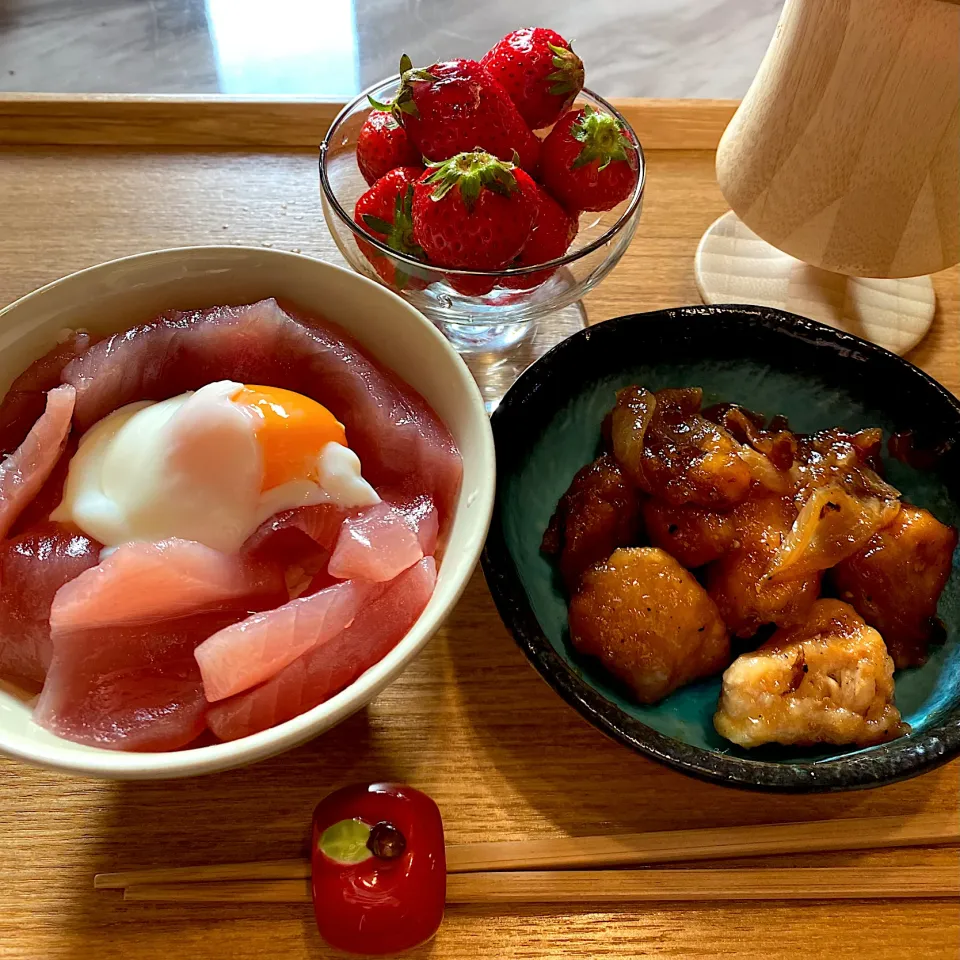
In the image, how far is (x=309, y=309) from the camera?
100 centimetres

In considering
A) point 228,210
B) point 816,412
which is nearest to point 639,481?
point 816,412

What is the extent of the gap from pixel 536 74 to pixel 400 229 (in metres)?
0.30

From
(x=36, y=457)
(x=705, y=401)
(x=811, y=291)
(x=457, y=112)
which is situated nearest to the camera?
(x=36, y=457)

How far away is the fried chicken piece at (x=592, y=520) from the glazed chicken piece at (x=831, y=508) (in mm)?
186

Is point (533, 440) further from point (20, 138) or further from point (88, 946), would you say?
point (20, 138)

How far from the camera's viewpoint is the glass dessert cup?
42.7 inches

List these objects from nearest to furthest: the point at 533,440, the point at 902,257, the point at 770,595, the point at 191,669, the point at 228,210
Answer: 1. the point at 191,669
2. the point at 770,595
3. the point at 533,440
4. the point at 902,257
5. the point at 228,210

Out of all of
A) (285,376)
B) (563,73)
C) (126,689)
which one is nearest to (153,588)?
(126,689)

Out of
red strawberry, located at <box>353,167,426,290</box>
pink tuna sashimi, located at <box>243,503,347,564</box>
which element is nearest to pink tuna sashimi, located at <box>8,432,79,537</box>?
pink tuna sashimi, located at <box>243,503,347,564</box>

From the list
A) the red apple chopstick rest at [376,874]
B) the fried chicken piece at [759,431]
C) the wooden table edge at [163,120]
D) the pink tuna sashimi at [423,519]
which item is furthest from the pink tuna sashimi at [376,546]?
the wooden table edge at [163,120]

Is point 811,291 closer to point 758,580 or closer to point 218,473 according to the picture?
point 758,580

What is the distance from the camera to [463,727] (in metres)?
0.99

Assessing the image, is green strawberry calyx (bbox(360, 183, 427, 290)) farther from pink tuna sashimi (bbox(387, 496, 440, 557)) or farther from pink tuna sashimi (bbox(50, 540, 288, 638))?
pink tuna sashimi (bbox(50, 540, 288, 638))

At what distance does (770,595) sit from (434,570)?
41 cm
